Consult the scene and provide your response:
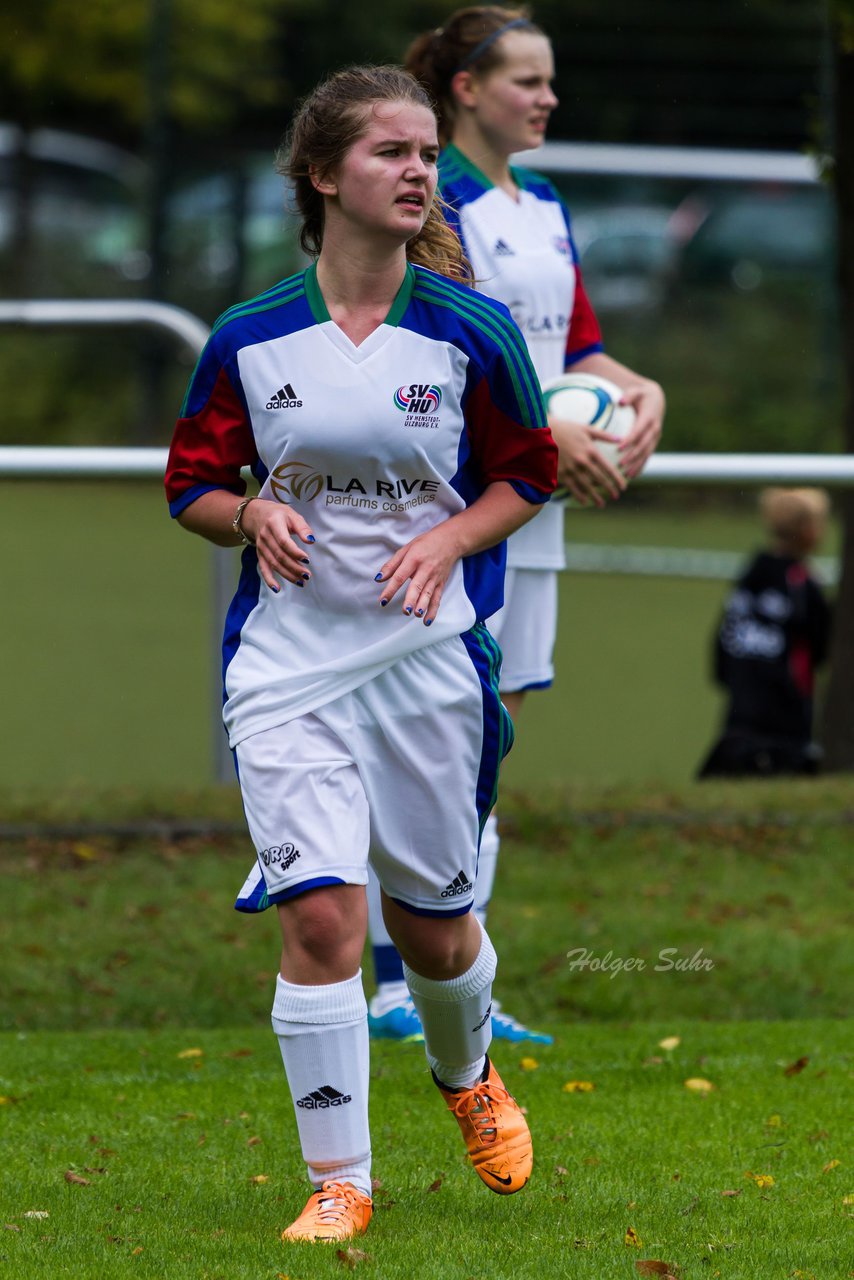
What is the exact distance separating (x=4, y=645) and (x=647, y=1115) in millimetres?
10053

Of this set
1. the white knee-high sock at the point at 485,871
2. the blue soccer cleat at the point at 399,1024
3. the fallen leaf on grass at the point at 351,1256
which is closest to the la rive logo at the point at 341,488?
the fallen leaf on grass at the point at 351,1256

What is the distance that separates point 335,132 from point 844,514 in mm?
5856

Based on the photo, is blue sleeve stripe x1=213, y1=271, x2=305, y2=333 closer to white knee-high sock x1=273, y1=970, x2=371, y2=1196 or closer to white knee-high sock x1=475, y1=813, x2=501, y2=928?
white knee-high sock x1=273, y1=970, x2=371, y2=1196

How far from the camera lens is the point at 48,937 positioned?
6207mm

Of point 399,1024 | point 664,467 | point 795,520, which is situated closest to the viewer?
point 399,1024

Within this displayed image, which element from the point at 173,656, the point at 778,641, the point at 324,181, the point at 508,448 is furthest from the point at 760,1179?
the point at 173,656

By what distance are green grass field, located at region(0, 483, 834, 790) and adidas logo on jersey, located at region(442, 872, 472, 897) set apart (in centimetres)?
423

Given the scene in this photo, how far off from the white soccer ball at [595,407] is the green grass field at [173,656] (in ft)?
9.72

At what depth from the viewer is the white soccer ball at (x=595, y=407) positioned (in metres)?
5.06

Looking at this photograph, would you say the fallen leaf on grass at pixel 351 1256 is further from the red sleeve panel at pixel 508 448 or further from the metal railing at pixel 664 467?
the metal railing at pixel 664 467

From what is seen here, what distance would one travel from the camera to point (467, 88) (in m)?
5.12

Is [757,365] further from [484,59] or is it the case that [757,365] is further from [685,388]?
[484,59]

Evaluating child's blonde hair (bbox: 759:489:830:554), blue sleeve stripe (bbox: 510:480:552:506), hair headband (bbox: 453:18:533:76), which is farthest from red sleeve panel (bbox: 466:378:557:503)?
child's blonde hair (bbox: 759:489:830:554)

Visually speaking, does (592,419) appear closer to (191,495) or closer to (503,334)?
(503,334)
